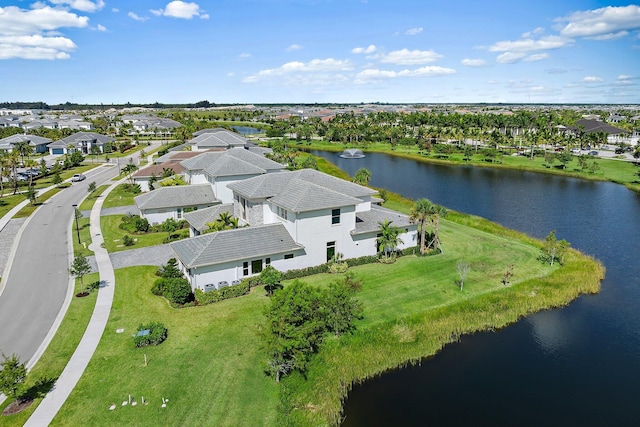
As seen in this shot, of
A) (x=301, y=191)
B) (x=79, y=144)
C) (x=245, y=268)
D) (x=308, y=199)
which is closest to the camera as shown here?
(x=245, y=268)

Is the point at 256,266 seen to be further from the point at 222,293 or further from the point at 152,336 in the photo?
the point at 152,336

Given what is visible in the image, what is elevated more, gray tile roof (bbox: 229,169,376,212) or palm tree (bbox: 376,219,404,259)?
gray tile roof (bbox: 229,169,376,212)

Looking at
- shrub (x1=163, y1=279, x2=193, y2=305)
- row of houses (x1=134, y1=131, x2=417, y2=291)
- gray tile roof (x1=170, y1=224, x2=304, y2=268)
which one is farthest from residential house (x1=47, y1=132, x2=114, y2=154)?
shrub (x1=163, y1=279, x2=193, y2=305)

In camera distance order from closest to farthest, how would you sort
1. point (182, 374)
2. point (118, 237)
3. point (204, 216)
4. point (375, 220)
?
point (182, 374) → point (375, 220) → point (204, 216) → point (118, 237)

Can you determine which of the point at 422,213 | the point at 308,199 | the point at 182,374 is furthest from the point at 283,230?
the point at 182,374

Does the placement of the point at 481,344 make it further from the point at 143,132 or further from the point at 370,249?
the point at 143,132

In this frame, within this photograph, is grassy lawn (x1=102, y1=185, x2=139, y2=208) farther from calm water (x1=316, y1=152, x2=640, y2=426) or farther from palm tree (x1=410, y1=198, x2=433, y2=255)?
calm water (x1=316, y1=152, x2=640, y2=426)
